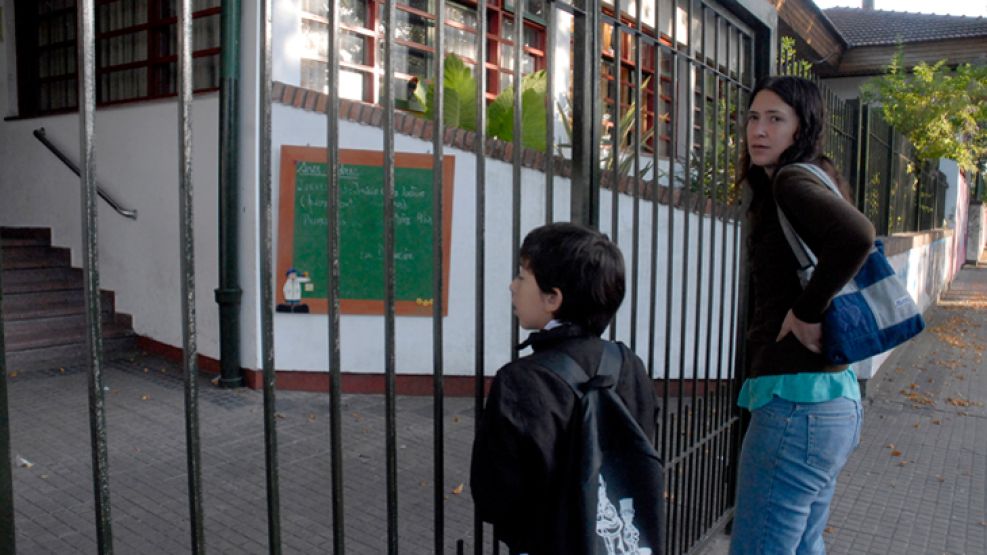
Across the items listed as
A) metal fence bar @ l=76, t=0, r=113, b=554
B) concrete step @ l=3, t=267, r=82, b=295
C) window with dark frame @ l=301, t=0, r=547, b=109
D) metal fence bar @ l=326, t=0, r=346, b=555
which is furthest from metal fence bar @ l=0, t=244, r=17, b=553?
concrete step @ l=3, t=267, r=82, b=295

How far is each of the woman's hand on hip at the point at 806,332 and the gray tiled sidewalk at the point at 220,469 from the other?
215 cm

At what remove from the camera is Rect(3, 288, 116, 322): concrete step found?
24.7ft

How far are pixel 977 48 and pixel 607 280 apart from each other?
20589mm

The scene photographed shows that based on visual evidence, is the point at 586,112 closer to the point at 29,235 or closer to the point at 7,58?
the point at 29,235

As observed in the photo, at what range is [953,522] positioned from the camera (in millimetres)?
4348

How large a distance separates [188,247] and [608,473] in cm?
100

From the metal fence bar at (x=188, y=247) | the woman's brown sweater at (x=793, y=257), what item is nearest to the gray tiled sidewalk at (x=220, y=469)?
the woman's brown sweater at (x=793, y=257)

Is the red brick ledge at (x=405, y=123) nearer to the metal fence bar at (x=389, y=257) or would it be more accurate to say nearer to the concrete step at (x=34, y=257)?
the concrete step at (x=34, y=257)

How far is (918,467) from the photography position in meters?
5.30

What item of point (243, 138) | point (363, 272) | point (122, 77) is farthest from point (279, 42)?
point (122, 77)

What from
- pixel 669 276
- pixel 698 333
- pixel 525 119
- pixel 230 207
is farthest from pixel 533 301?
pixel 525 119

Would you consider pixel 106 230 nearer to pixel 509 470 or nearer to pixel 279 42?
pixel 279 42

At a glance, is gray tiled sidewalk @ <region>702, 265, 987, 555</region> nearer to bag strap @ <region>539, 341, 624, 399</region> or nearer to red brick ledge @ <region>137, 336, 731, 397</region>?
red brick ledge @ <region>137, 336, 731, 397</region>

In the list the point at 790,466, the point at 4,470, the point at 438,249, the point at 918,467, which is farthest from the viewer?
the point at 918,467
